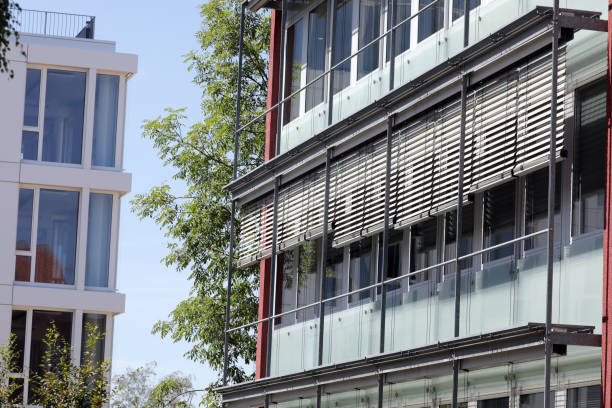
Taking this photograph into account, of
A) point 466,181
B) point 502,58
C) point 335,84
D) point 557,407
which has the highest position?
point 335,84

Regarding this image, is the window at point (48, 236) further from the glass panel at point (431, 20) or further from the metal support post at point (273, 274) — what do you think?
the glass panel at point (431, 20)

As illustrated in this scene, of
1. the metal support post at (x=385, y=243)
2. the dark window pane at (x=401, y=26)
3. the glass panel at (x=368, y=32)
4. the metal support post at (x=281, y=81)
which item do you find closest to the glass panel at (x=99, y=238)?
the metal support post at (x=281, y=81)

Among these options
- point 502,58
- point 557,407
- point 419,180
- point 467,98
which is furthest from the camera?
point 419,180

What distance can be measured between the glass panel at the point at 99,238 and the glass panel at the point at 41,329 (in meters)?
1.36

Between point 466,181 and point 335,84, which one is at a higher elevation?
point 335,84

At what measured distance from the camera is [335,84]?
24484 millimetres

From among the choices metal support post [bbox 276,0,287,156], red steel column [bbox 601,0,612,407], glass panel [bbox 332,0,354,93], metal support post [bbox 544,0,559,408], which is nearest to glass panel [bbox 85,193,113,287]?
metal support post [bbox 276,0,287,156]

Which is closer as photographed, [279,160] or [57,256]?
[279,160]

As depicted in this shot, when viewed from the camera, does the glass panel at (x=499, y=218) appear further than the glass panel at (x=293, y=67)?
No

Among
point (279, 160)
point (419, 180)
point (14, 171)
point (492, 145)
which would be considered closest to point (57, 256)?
point (14, 171)

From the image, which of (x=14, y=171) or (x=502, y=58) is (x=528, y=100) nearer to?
(x=502, y=58)

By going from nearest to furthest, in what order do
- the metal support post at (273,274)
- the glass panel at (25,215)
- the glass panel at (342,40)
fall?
the glass panel at (342,40), the metal support post at (273,274), the glass panel at (25,215)

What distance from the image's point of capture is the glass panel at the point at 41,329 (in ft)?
113

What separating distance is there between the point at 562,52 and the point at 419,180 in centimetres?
403
